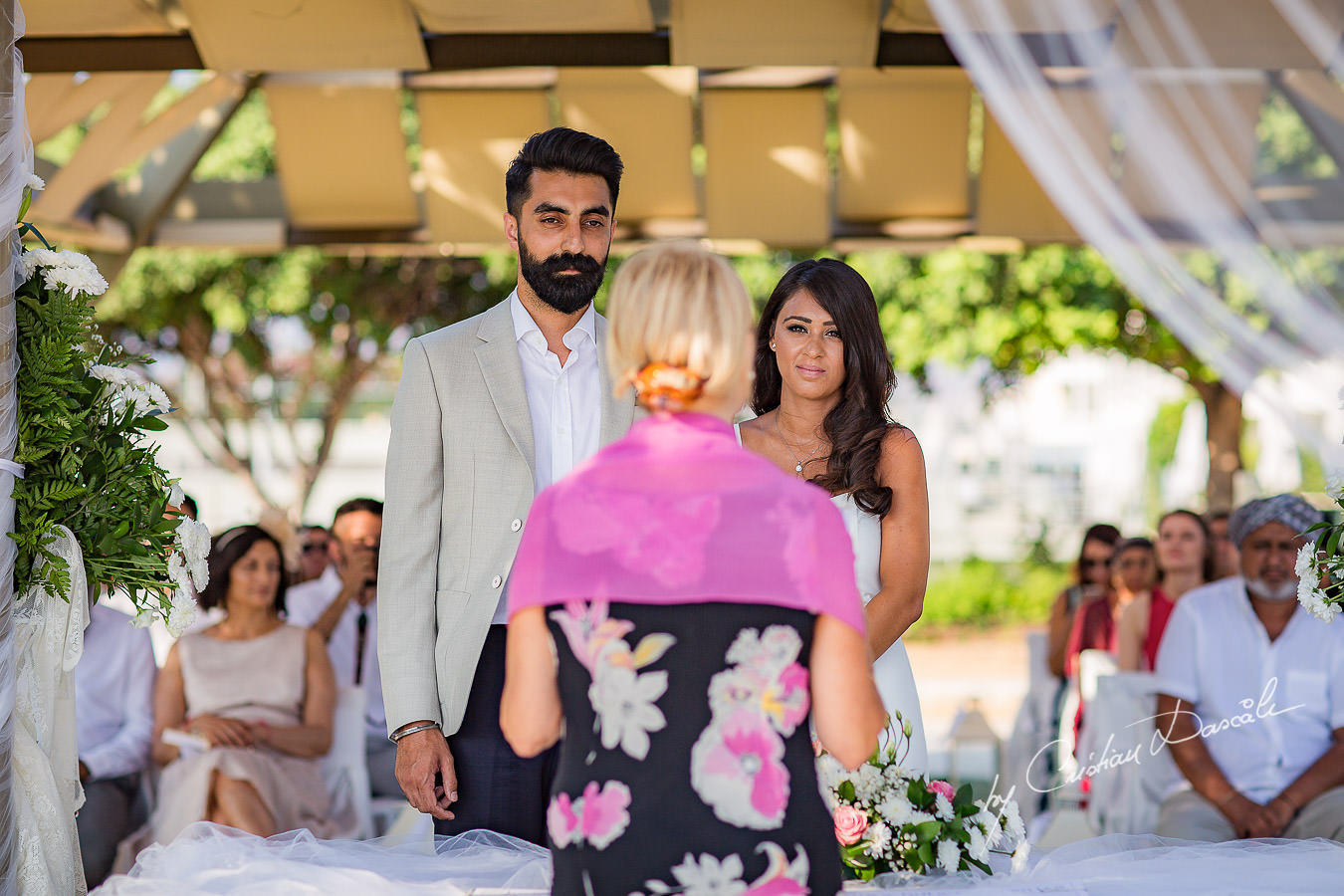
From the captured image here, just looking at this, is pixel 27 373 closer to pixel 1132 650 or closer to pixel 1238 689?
pixel 1238 689

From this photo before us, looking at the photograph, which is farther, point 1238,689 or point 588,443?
point 1238,689

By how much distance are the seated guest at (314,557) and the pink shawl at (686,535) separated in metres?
5.60

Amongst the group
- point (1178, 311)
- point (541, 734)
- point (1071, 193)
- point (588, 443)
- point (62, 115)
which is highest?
point (62, 115)

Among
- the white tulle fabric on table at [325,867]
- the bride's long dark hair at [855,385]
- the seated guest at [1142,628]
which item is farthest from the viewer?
the seated guest at [1142,628]

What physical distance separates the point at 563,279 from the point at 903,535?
3.24ft

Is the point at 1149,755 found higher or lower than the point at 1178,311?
lower

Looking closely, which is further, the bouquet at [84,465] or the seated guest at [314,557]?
the seated guest at [314,557]

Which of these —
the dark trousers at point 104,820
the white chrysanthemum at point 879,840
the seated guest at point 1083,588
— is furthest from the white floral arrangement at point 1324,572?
the seated guest at point 1083,588

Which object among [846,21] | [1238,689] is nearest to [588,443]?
[846,21]

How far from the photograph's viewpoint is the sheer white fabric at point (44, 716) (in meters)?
2.78

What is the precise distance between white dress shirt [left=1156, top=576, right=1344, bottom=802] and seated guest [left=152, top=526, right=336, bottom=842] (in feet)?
10.9

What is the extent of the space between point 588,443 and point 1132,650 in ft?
14.1

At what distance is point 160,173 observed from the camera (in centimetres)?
657

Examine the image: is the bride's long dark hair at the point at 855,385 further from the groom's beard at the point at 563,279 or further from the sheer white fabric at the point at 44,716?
the sheer white fabric at the point at 44,716
